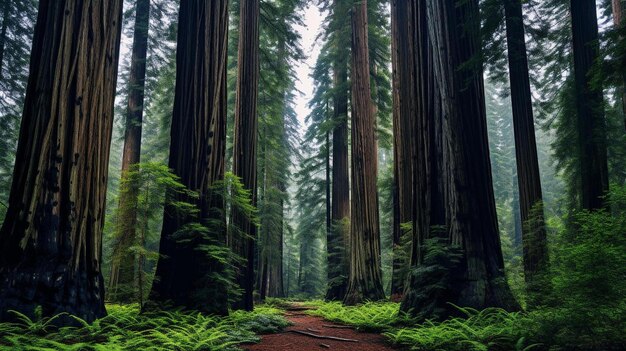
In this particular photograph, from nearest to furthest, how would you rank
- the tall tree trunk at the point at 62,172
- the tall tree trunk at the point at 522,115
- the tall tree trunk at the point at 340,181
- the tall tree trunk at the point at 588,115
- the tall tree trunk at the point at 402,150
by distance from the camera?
1. the tall tree trunk at the point at 62,172
2. the tall tree trunk at the point at 588,115
3. the tall tree trunk at the point at 522,115
4. the tall tree trunk at the point at 402,150
5. the tall tree trunk at the point at 340,181

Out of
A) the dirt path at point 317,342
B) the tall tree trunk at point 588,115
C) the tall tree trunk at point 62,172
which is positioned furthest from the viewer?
the tall tree trunk at point 588,115

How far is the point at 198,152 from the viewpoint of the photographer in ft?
21.5

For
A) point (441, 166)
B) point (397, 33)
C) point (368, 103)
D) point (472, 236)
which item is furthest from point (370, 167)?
point (472, 236)

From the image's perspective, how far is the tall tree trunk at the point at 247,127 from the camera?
28.4 ft

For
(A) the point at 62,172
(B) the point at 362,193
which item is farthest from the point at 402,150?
(A) the point at 62,172

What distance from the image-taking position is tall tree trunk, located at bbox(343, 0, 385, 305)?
10.8 meters

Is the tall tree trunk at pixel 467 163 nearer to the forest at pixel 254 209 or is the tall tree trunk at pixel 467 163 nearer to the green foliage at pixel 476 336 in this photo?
the forest at pixel 254 209

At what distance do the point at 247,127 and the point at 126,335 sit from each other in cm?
629

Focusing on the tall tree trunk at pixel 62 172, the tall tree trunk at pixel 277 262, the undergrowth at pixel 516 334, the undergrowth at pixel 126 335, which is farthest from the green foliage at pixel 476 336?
the tall tree trunk at pixel 277 262

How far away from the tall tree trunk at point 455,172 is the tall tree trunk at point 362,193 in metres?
4.55

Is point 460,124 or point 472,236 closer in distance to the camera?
point 472,236

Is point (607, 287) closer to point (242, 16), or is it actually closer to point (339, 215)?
point (242, 16)

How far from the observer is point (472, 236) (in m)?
5.73

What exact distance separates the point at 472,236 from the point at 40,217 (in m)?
5.80
